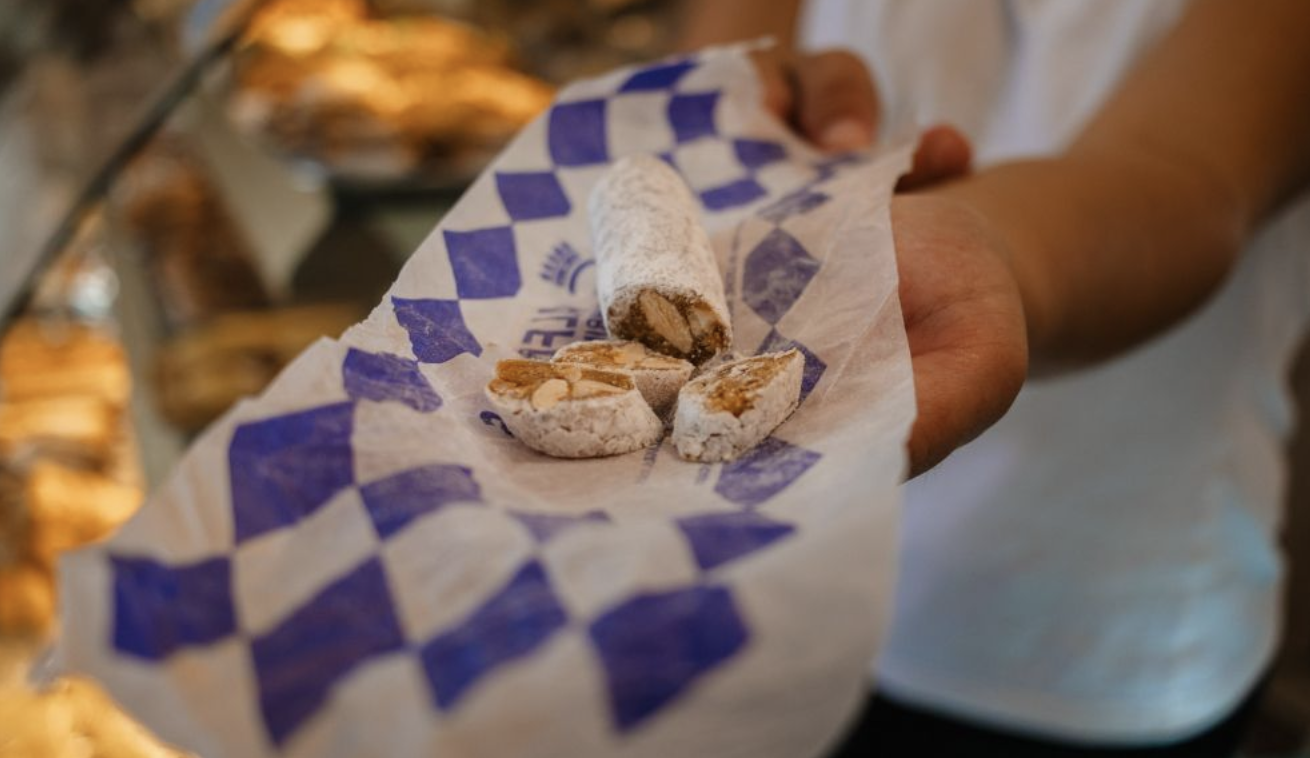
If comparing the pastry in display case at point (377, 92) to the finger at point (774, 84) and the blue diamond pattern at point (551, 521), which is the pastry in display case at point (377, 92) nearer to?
the finger at point (774, 84)

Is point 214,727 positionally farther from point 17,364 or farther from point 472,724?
point 17,364

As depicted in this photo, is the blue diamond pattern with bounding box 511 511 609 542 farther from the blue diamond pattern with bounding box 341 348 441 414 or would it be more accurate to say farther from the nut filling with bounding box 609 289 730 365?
the nut filling with bounding box 609 289 730 365

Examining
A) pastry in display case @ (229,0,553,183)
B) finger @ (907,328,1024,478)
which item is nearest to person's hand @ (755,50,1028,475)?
finger @ (907,328,1024,478)

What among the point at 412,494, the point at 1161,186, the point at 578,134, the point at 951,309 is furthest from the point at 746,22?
the point at 412,494

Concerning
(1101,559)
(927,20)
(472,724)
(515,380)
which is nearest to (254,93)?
(927,20)

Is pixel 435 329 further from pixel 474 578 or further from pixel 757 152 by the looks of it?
pixel 757 152
